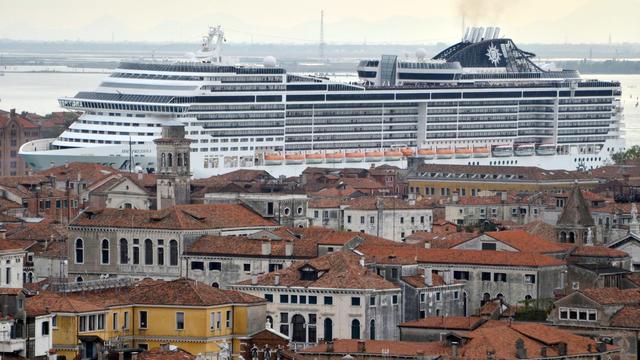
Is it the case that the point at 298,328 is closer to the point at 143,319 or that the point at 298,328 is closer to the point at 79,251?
the point at 143,319

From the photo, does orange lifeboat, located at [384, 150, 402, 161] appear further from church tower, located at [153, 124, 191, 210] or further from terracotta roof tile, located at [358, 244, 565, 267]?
terracotta roof tile, located at [358, 244, 565, 267]

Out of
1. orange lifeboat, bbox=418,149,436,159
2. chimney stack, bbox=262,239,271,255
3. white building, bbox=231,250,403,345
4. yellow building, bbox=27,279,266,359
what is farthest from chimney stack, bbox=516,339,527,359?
orange lifeboat, bbox=418,149,436,159

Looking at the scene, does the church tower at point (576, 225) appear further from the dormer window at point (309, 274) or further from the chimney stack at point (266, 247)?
the dormer window at point (309, 274)

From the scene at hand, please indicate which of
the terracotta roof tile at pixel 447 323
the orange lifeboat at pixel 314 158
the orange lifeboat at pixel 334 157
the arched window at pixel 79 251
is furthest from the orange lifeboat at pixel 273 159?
the terracotta roof tile at pixel 447 323

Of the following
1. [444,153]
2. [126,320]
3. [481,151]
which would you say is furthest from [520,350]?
[481,151]

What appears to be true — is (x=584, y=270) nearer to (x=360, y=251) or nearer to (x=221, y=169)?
(x=360, y=251)

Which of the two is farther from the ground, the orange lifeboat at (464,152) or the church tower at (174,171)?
the church tower at (174,171)
